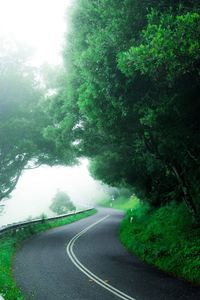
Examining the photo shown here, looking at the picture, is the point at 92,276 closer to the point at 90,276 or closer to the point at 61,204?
the point at 90,276

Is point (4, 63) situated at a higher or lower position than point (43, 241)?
higher

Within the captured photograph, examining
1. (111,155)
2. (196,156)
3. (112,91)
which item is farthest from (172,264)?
(111,155)

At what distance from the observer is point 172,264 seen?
47.2 feet

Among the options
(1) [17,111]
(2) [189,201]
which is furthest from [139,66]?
(1) [17,111]

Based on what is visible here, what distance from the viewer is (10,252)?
18359 millimetres

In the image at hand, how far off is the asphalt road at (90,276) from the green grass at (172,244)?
0.60 m

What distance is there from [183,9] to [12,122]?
56.2 ft

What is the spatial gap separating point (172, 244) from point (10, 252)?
28.6 ft

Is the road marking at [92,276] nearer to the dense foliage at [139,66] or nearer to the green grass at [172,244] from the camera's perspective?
the green grass at [172,244]

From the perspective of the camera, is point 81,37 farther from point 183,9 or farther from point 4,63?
point 4,63

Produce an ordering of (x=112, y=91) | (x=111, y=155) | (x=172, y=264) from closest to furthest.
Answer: (x=112, y=91) < (x=172, y=264) < (x=111, y=155)

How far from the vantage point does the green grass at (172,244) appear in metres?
13.8

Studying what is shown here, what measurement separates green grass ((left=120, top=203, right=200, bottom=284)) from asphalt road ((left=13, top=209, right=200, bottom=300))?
0.60 metres

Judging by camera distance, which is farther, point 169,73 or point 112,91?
point 112,91
